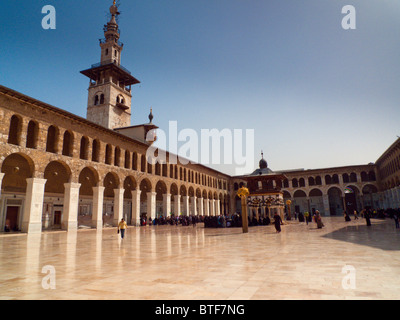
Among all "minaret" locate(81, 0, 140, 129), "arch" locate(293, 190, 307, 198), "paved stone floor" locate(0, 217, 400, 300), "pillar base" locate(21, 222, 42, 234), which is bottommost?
"paved stone floor" locate(0, 217, 400, 300)

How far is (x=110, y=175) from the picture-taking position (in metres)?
26.3

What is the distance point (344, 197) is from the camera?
154 ft

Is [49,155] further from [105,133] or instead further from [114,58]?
[114,58]

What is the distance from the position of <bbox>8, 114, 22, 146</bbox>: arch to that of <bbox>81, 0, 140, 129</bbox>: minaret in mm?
19030

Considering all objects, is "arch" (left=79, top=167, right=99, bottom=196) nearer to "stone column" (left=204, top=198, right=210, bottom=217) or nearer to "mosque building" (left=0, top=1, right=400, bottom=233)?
"mosque building" (left=0, top=1, right=400, bottom=233)

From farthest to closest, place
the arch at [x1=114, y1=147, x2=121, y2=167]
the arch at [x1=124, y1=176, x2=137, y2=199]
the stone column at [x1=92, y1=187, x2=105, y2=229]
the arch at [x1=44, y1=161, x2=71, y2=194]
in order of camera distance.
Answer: the arch at [x1=124, y1=176, x2=137, y2=199] < the arch at [x1=114, y1=147, x2=121, y2=167] < the stone column at [x1=92, y1=187, x2=105, y2=229] < the arch at [x1=44, y1=161, x2=71, y2=194]

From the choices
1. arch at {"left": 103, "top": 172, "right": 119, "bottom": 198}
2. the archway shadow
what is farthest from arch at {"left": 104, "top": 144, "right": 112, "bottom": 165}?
the archway shadow

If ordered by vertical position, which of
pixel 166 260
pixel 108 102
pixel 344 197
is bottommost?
pixel 166 260

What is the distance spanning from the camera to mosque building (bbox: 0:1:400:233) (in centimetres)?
1802

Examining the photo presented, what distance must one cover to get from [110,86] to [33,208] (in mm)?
24326

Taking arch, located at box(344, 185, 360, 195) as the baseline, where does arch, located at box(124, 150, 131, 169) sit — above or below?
above

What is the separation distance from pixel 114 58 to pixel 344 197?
46405mm

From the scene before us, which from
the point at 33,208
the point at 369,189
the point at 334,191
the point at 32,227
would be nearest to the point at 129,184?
the point at 33,208
